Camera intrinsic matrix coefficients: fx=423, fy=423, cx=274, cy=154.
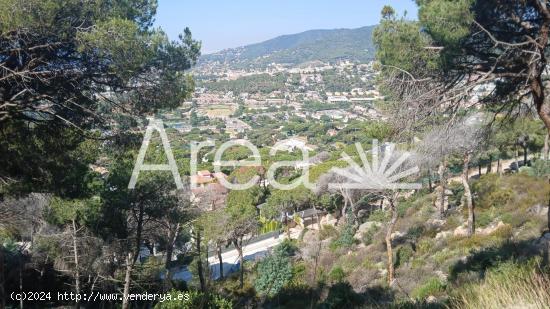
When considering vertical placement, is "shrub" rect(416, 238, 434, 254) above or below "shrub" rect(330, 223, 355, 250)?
above

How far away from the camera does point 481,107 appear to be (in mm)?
5293

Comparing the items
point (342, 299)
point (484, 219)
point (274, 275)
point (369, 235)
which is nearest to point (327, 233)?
point (369, 235)

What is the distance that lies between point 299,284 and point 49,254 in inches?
241

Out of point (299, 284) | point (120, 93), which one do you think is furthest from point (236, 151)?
point (120, 93)

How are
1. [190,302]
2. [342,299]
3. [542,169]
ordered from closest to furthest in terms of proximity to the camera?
1. [190,302]
2. [342,299]
3. [542,169]

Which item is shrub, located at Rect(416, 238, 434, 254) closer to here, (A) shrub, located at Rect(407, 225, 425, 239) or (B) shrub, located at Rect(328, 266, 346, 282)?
(A) shrub, located at Rect(407, 225, 425, 239)

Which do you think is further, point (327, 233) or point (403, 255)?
point (327, 233)

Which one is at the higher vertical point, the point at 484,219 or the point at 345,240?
the point at 484,219

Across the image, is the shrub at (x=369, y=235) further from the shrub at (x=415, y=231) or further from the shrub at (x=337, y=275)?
the shrub at (x=337, y=275)

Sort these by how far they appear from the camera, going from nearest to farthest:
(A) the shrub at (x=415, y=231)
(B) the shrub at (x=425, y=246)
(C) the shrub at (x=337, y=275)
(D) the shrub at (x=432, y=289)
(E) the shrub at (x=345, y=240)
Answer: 1. (D) the shrub at (x=432, y=289)
2. (C) the shrub at (x=337, y=275)
3. (B) the shrub at (x=425, y=246)
4. (A) the shrub at (x=415, y=231)
5. (E) the shrub at (x=345, y=240)

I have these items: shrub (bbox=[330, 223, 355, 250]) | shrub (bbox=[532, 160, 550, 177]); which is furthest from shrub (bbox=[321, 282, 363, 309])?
shrub (bbox=[532, 160, 550, 177])

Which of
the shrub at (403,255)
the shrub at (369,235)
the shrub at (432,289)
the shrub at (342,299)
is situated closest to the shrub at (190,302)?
→ the shrub at (342,299)

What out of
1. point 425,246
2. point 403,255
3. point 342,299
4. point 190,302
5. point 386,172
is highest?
point 190,302

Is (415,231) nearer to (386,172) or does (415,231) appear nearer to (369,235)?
(369,235)
